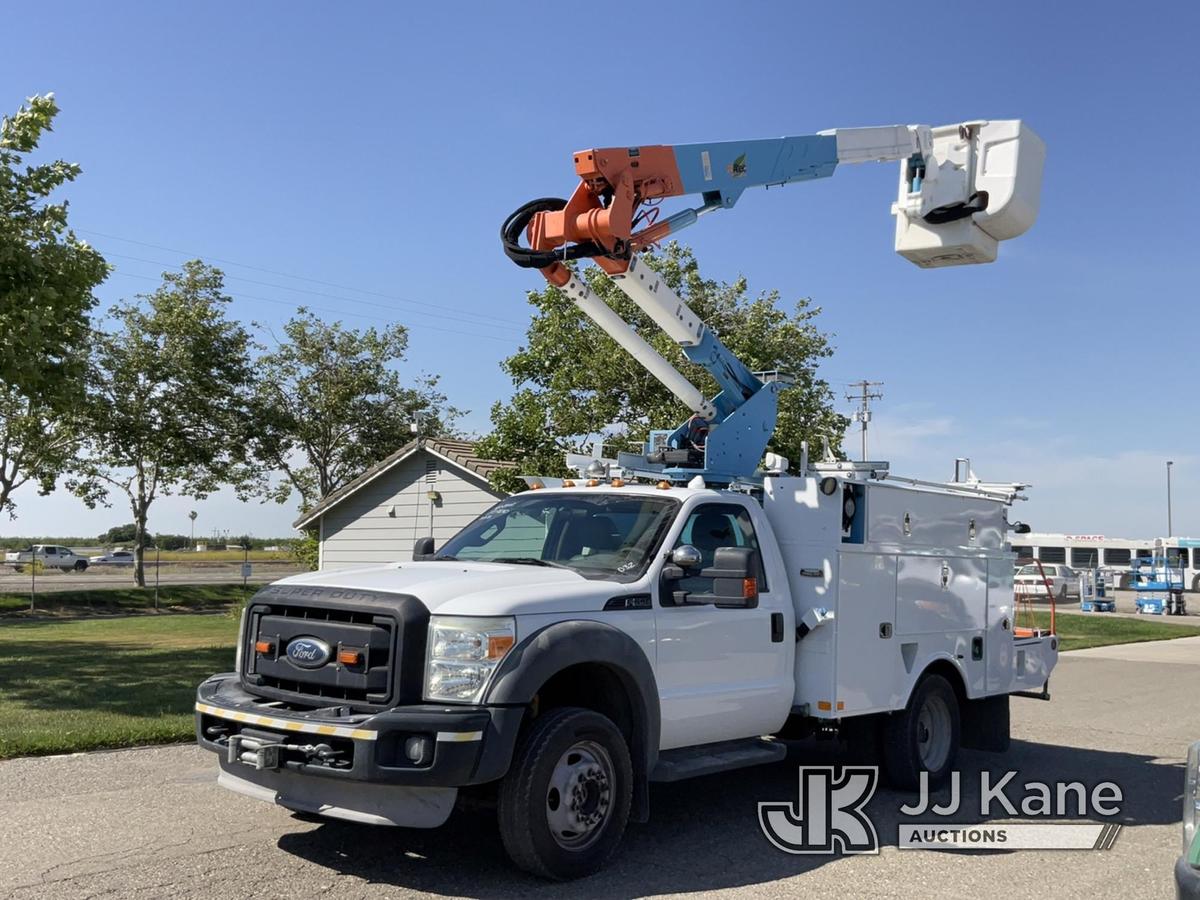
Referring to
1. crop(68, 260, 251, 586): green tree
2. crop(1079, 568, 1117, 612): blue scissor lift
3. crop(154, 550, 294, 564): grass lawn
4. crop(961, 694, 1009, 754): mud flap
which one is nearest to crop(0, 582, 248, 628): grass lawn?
crop(68, 260, 251, 586): green tree

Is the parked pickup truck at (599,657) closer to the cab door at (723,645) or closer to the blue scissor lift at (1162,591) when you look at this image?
the cab door at (723,645)

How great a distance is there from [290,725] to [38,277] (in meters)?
11.0

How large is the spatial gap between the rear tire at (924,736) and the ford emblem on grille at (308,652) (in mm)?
4319

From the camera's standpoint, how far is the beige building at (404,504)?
24.7 m

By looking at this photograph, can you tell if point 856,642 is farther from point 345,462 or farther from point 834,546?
point 345,462

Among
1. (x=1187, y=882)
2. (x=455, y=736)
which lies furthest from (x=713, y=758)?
(x=1187, y=882)

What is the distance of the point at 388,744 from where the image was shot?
17.5ft

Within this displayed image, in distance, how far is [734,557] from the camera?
20.7ft

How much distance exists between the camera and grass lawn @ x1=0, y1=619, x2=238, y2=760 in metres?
9.45

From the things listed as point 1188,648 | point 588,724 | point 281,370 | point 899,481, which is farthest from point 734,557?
point 281,370

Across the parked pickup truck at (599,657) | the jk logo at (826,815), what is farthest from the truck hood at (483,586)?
the jk logo at (826,815)

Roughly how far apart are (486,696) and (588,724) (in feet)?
2.07

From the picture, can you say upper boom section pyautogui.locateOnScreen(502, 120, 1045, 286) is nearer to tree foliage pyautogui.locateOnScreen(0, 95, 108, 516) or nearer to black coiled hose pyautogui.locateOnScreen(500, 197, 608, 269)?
black coiled hose pyautogui.locateOnScreen(500, 197, 608, 269)

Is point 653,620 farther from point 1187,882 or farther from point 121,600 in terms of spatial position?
point 121,600
